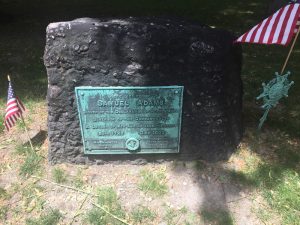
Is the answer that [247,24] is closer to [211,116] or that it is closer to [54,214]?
[211,116]

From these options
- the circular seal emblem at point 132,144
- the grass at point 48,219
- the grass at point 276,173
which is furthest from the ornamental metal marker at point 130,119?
the grass at point 276,173

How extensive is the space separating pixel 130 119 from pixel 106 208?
0.95 meters

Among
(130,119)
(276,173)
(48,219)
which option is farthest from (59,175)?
(276,173)

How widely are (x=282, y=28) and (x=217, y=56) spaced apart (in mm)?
682

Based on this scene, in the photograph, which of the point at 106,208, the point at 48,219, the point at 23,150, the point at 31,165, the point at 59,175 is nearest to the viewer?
the point at 48,219

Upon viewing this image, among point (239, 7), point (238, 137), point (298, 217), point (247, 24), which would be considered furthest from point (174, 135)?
point (239, 7)

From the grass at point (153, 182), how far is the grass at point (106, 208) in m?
0.32

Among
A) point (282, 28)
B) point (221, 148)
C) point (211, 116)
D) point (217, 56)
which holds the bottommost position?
point (221, 148)

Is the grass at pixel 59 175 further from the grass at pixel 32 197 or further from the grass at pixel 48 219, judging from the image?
the grass at pixel 48 219

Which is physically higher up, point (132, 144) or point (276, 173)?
point (132, 144)

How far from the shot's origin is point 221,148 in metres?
4.03

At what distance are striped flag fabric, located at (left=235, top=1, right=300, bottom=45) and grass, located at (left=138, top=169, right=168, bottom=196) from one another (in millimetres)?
1672

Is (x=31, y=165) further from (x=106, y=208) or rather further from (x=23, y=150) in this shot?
(x=106, y=208)

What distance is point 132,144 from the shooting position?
12.8 feet
